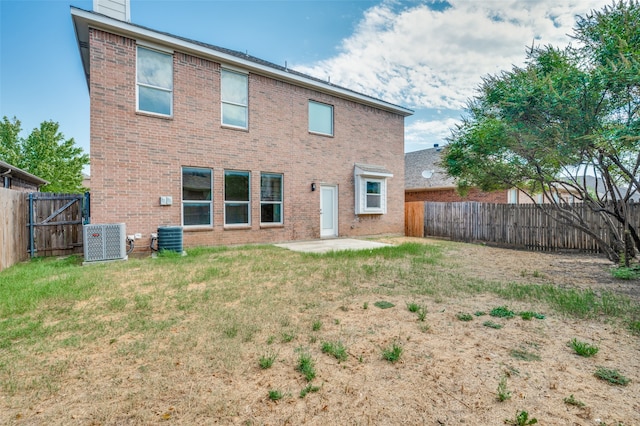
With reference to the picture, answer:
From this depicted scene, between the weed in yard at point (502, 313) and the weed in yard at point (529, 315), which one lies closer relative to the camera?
the weed in yard at point (529, 315)

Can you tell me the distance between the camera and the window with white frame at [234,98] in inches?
399

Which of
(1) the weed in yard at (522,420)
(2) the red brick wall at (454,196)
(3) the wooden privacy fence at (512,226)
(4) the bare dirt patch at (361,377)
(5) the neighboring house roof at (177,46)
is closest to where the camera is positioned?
(1) the weed in yard at (522,420)

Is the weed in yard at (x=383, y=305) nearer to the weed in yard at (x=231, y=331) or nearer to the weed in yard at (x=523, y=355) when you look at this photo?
the weed in yard at (x=523, y=355)

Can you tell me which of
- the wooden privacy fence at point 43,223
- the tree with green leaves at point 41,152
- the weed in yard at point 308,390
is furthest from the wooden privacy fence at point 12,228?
the tree with green leaves at point 41,152

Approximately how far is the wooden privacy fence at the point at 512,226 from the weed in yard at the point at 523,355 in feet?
24.7

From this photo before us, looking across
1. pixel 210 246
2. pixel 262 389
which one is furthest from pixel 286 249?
pixel 262 389

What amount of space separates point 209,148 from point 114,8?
4.67 meters

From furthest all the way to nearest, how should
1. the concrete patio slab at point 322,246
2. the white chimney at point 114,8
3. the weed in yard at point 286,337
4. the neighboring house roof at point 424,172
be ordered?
the neighboring house roof at point 424,172 → the concrete patio slab at point 322,246 → the white chimney at point 114,8 → the weed in yard at point 286,337

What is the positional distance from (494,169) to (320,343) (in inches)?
309

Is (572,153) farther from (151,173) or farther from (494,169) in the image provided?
(151,173)

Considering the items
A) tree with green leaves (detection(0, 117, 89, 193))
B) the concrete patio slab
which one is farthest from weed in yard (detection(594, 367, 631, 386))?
tree with green leaves (detection(0, 117, 89, 193))

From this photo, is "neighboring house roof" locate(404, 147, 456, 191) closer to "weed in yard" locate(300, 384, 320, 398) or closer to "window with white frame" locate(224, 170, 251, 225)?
"window with white frame" locate(224, 170, 251, 225)

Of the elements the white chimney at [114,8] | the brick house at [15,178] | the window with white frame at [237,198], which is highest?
the white chimney at [114,8]

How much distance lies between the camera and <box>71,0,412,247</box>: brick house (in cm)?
827
